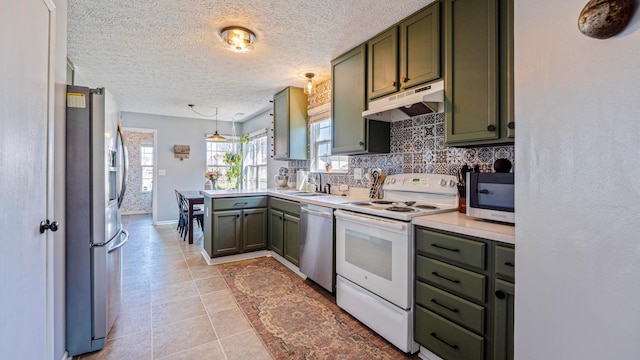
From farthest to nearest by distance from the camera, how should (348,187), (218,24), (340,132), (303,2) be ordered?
(348,187) → (340,132) → (218,24) → (303,2)

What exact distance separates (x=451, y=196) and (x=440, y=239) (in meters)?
0.67

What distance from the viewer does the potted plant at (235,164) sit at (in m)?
6.36

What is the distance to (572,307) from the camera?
851mm

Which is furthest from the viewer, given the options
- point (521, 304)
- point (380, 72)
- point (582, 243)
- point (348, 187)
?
point (348, 187)

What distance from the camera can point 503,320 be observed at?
132 centimetres

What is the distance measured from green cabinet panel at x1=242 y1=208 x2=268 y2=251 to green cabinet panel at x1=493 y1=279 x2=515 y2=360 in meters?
2.90

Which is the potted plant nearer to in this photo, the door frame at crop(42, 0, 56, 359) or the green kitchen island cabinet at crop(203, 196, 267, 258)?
the green kitchen island cabinet at crop(203, 196, 267, 258)

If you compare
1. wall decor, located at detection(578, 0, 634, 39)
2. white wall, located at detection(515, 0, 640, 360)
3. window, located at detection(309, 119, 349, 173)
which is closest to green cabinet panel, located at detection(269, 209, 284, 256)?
window, located at detection(309, 119, 349, 173)

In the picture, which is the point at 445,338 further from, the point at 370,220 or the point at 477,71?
the point at 477,71

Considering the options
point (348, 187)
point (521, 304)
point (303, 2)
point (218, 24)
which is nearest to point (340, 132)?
point (348, 187)

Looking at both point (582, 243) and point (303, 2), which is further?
point (303, 2)

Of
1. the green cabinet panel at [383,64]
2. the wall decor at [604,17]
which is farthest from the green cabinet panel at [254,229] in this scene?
the wall decor at [604,17]

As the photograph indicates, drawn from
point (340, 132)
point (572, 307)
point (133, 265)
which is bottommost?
point (133, 265)

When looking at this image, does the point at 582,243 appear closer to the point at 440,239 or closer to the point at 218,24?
the point at 440,239
